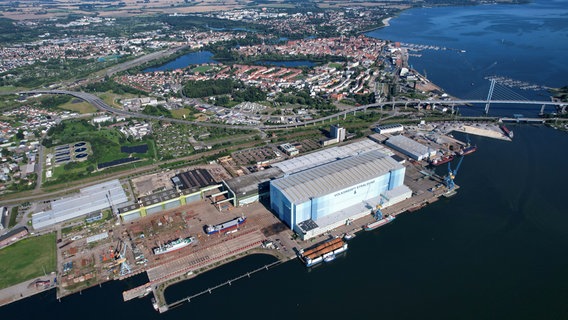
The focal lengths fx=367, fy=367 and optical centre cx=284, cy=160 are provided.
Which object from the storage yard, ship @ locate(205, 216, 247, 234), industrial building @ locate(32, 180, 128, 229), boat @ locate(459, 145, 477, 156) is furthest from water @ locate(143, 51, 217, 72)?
boat @ locate(459, 145, 477, 156)

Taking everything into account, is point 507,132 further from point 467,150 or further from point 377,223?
point 377,223

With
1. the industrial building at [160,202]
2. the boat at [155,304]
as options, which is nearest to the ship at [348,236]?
the industrial building at [160,202]

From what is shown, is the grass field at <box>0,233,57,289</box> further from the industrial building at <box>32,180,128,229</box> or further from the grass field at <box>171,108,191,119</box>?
the grass field at <box>171,108,191,119</box>

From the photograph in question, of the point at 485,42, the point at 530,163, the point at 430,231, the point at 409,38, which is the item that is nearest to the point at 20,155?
the point at 430,231

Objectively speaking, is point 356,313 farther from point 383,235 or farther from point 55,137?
point 55,137

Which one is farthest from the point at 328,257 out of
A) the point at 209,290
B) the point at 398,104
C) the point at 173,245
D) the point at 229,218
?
the point at 398,104

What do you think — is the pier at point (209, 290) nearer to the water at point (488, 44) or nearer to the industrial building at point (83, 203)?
the industrial building at point (83, 203)
